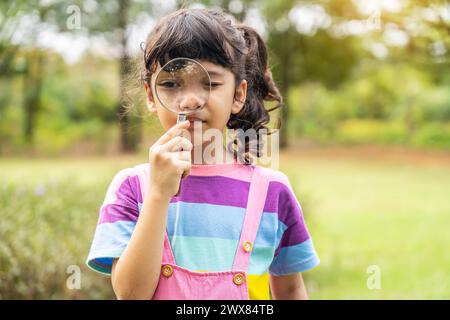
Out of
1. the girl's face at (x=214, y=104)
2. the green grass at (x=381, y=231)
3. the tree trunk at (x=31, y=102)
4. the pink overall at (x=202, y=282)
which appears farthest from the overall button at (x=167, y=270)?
the tree trunk at (x=31, y=102)

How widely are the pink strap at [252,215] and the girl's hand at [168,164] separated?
0.88ft

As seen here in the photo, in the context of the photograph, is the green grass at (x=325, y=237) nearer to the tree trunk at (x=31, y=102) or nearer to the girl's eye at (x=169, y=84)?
the girl's eye at (x=169, y=84)

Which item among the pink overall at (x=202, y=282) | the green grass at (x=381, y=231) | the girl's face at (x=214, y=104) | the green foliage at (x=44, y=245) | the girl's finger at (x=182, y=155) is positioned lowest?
the green grass at (x=381, y=231)

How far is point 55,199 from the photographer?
466 cm

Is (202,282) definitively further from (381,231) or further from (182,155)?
(381,231)

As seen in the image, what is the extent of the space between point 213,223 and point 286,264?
1.11ft

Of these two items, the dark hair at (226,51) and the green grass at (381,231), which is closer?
the dark hair at (226,51)

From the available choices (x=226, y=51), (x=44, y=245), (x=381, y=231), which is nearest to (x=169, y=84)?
(x=226, y=51)

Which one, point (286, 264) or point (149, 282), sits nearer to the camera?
point (149, 282)

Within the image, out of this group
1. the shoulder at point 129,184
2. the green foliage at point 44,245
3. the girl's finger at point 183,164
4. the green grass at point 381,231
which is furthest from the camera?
the green grass at point 381,231

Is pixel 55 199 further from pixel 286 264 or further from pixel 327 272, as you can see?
pixel 286 264

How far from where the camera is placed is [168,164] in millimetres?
1562

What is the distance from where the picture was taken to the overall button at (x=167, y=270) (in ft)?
5.44
